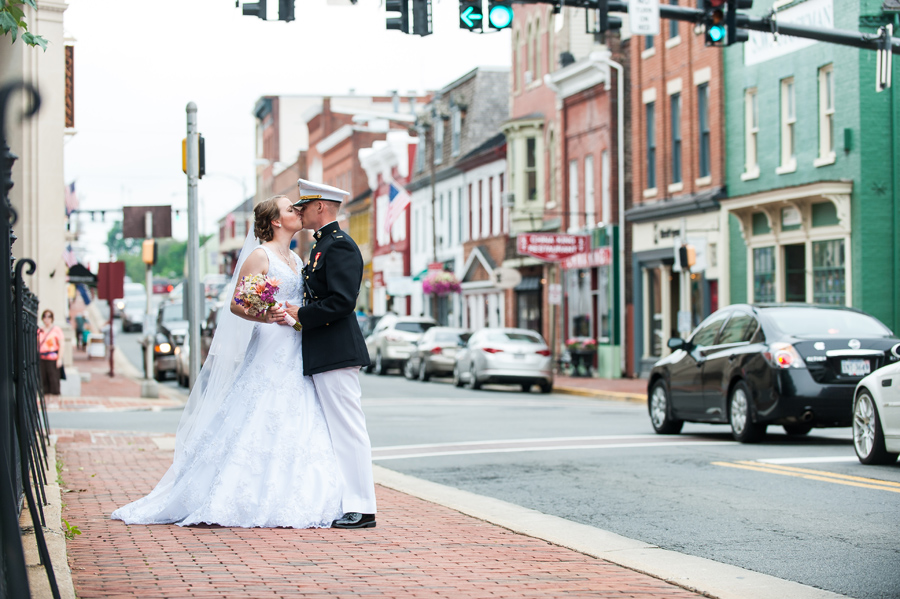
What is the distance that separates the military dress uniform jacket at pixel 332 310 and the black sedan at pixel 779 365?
717 cm

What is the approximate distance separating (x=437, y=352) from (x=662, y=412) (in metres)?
19.5

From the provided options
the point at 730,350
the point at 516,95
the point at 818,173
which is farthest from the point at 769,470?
the point at 516,95

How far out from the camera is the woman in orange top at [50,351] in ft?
77.8

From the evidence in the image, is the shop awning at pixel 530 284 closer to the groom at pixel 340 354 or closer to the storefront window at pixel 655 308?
the storefront window at pixel 655 308

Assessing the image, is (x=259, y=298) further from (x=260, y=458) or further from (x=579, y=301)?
(x=579, y=301)

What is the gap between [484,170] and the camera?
1996 inches

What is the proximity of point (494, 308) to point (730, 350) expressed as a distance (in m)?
34.9

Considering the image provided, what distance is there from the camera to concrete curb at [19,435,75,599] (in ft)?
17.2

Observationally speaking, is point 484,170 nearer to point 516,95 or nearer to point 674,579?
point 516,95

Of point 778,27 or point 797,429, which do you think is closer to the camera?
point 797,429

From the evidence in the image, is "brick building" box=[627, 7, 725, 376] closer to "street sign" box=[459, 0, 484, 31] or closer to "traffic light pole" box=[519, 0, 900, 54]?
"traffic light pole" box=[519, 0, 900, 54]

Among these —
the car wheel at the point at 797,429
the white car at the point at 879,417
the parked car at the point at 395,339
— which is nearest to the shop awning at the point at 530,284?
the parked car at the point at 395,339

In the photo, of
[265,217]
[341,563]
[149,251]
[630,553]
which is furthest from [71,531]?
[149,251]

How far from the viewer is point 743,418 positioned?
48.2ft
